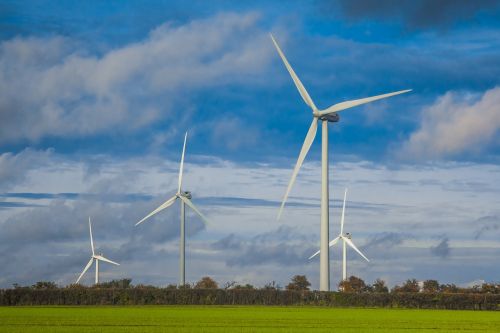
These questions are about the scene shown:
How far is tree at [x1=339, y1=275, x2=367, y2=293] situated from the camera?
12525cm

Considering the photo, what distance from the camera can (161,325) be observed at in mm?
53250

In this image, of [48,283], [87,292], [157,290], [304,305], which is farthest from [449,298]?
[48,283]

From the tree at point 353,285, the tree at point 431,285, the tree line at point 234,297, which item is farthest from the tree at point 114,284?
the tree at point 431,285

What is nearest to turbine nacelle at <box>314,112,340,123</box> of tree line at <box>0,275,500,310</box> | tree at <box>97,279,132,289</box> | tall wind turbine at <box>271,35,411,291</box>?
tall wind turbine at <box>271,35,411,291</box>

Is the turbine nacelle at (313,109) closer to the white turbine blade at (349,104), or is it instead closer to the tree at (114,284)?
the white turbine blade at (349,104)

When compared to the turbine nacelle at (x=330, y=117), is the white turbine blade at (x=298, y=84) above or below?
above

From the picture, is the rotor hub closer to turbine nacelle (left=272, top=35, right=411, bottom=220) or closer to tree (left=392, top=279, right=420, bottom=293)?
turbine nacelle (left=272, top=35, right=411, bottom=220)

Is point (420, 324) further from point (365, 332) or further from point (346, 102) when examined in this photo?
point (346, 102)

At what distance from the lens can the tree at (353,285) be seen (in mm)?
125250

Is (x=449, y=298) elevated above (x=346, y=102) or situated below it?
below

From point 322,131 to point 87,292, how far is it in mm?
Answer: 31785

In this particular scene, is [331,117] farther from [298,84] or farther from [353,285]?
[353,285]

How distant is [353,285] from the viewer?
5276 inches

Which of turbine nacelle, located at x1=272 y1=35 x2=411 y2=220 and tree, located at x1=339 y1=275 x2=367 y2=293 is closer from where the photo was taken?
turbine nacelle, located at x1=272 y1=35 x2=411 y2=220
